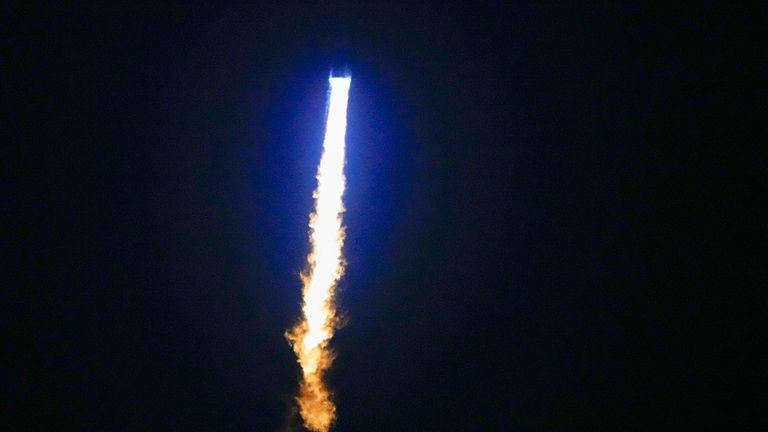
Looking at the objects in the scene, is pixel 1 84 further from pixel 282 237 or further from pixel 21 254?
pixel 282 237

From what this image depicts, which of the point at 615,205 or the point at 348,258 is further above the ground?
the point at 615,205

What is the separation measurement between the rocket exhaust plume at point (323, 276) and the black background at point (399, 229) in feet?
→ 0.35

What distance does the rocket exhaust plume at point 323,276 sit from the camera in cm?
398

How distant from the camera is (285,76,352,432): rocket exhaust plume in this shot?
13.1 feet

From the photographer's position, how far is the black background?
13.0ft

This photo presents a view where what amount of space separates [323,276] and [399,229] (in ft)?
2.88

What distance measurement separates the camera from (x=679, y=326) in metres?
4.05

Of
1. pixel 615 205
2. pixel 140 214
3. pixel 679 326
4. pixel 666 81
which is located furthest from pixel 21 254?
pixel 666 81

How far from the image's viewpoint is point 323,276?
4184 mm

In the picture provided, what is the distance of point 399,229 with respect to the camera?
4215mm

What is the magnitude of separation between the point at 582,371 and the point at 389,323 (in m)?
1.87

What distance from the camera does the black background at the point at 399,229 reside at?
3969mm

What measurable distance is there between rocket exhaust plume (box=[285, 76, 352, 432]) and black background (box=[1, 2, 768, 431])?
106 millimetres

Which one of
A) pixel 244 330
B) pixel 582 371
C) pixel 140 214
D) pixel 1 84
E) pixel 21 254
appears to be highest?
pixel 1 84
